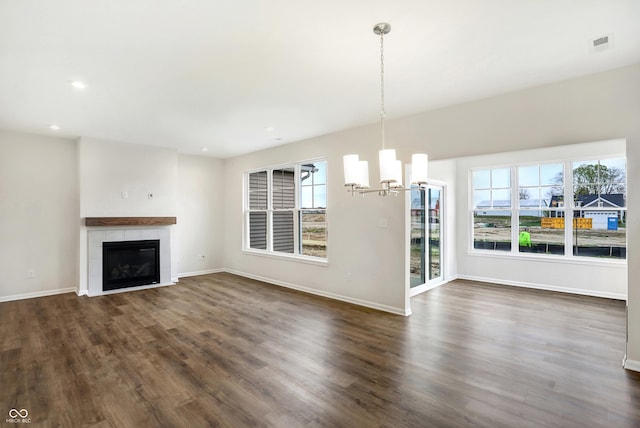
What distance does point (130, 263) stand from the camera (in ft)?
19.1

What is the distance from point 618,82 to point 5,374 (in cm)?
591

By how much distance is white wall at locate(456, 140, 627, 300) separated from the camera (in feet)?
16.7

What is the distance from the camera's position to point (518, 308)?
181 inches

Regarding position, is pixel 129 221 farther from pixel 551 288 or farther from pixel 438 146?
pixel 551 288

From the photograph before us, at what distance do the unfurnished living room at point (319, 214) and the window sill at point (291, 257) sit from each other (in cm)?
5

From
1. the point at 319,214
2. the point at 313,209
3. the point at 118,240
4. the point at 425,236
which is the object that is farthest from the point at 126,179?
the point at 425,236

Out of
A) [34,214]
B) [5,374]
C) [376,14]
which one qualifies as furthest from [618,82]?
[34,214]

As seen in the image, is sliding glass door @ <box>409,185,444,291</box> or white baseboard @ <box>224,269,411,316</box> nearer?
white baseboard @ <box>224,269,411,316</box>

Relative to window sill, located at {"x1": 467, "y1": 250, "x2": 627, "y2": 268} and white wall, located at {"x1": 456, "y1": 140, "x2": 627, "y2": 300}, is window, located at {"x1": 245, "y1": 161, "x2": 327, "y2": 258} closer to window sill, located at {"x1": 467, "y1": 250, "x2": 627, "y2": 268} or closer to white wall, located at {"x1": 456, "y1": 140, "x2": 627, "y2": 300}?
white wall, located at {"x1": 456, "y1": 140, "x2": 627, "y2": 300}

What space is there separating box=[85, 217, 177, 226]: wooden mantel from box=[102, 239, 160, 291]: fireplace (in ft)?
1.16

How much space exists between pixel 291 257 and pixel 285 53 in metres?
3.90

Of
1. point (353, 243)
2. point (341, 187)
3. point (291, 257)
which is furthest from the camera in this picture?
point (291, 257)

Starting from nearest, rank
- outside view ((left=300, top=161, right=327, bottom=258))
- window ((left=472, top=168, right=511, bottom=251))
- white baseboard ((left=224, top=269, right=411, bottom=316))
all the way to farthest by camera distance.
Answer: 1. white baseboard ((left=224, top=269, right=411, bottom=316))
2. outside view ((left=300, top=161, right=327, bottom=258))
3. window ((left=472, top=168, right=511, bottom=251))

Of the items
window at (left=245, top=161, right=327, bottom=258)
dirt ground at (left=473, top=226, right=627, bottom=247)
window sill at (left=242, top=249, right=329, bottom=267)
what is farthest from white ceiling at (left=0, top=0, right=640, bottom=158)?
dirt ground at (left=473, top=226, right=627, bottom=247)
